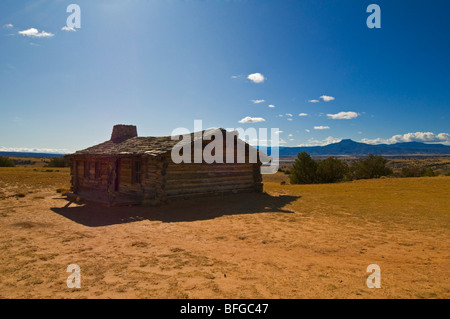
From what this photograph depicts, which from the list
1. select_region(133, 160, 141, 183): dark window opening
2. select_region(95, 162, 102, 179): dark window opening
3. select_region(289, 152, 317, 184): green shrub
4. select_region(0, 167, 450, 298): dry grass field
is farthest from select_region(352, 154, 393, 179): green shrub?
select_region(95, 162, 102, 179): dark window opening

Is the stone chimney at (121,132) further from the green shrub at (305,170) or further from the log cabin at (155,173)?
the green shrub at (305,170)

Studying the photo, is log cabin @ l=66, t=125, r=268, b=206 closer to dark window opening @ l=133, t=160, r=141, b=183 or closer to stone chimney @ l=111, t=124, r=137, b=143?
dark window opening @ l=133, t=160, r=141, b=183

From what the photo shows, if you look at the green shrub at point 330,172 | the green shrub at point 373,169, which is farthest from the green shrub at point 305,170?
the green shrub at point 373,169

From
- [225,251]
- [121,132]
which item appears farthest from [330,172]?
[225,251]

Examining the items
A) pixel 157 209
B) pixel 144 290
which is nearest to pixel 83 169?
pixel 157 209

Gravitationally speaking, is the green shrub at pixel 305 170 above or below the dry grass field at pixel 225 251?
above

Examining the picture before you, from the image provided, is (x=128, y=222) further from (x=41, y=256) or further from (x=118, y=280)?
(x=118, y=280)

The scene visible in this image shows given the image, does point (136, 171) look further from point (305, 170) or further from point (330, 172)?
point (330, 172)

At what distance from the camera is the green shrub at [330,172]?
94.7ft

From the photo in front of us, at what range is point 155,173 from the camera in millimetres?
12453

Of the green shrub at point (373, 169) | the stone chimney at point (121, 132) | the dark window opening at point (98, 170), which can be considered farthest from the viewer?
the green shrub at point (373, 169)

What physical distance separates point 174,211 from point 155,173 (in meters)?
2.30

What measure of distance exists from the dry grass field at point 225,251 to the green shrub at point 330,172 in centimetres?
1731
